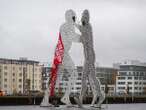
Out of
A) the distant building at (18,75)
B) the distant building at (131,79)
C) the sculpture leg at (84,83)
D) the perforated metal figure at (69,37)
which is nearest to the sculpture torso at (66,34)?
the perforated metal figure at (69,37)

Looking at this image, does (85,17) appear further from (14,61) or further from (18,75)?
(18,75)

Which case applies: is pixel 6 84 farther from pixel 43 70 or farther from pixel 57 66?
pixel 57 66

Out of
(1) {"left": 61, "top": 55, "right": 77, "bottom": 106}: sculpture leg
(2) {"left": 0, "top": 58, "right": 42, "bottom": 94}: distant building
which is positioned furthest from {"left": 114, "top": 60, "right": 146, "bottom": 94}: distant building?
(1) {"left": 61, "top": 55, "right": 77, "bottom": 106}: sculpture leg

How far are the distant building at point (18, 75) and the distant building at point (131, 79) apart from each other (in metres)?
24.1

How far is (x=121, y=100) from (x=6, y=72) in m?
38.3

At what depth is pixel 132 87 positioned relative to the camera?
484 ft

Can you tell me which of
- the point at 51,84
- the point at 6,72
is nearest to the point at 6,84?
the point at 6,72

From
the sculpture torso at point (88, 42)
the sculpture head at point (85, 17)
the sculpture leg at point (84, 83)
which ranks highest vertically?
the sculpture head at point (85, 17)

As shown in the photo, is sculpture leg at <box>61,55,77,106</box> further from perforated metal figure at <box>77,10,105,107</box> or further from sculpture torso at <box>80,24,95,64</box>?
sculpture torso at <box>80,24,95,64</box>

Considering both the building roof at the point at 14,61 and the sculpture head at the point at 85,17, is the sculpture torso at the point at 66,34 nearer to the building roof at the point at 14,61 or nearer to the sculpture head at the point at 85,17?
the sculpture head at the point at 85,17

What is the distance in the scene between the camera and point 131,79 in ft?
486

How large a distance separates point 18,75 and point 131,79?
33.3 m

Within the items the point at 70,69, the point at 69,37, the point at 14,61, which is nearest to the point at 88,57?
the point at 70,69

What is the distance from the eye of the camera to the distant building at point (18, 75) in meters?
128
